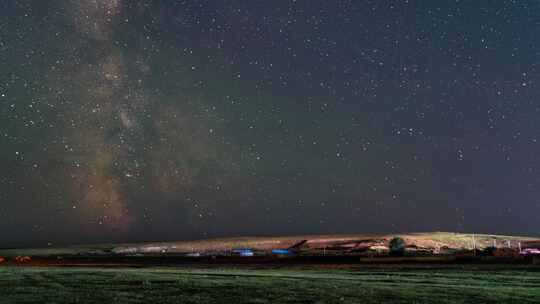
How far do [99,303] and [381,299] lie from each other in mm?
12988

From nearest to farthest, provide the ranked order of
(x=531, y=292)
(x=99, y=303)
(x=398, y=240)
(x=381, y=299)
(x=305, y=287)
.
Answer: (x=99, y=303), (x=381, y=299), (x=531, y=292), (x=305, y=287), (x=398, y=240)

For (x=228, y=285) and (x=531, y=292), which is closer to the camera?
(x=531, y=292)

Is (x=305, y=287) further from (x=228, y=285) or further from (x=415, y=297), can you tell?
(x=415, y=297)

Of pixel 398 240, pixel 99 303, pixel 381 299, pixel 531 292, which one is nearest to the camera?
pixel 99 303

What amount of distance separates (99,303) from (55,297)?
3701mm

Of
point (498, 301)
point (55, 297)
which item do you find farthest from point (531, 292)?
point (55, 297)

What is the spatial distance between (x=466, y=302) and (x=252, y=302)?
9.83 m

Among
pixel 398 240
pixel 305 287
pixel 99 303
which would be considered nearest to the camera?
pixel 99 303

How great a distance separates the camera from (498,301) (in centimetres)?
2364

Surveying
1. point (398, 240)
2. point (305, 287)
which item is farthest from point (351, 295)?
point (398, 240)

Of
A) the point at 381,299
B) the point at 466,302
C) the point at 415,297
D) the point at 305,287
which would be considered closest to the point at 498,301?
the point at 466,302

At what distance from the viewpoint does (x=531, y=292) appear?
1094 inches

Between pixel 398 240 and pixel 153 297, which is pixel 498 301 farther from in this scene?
pixel 398 240

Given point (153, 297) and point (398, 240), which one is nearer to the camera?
point (153, 297)
